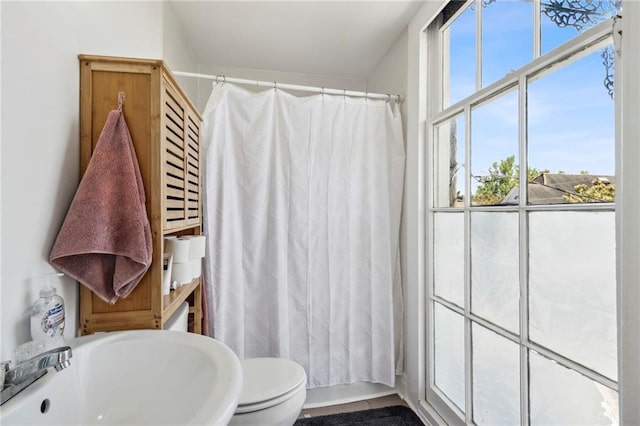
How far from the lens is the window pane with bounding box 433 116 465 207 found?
4.98 feet

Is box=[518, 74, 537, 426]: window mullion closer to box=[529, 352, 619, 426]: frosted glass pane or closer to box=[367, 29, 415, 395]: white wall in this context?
box=[529, 352, 619, 426]: frosted glass pane

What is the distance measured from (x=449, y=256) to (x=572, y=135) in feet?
2.52

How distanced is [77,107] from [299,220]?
107 centimetres

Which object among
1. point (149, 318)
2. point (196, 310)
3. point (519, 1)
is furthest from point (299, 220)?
point (519, 1)

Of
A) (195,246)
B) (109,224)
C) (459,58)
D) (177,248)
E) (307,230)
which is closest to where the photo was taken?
(109,224)

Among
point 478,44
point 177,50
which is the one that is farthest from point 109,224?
point 478,44

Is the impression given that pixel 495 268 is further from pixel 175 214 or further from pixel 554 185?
pixel 175 214

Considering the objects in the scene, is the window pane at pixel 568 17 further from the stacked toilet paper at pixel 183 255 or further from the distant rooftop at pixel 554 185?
the stacked toilet paper at pixel 183 255

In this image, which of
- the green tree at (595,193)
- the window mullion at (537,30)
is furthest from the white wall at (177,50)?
the green tree at (595,193)

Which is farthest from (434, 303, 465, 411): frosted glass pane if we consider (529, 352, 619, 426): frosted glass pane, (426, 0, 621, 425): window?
(529, 352, 619, 426): frosted glass pane

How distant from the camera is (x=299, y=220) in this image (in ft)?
5.74

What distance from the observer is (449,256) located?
158cm

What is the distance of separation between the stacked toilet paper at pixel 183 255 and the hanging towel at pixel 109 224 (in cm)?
27

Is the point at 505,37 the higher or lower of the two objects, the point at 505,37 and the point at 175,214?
the higher
